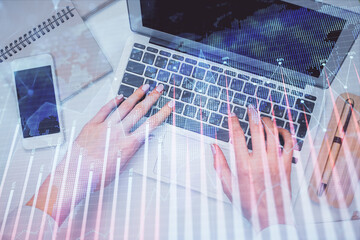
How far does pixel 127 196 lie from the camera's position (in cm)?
58

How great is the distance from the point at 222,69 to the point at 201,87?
0.06m

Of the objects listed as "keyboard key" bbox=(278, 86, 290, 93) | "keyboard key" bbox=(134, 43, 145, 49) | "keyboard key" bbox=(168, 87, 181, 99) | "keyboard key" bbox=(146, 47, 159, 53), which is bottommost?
"keyboard key" bbox=(168, 87, 181, 99)

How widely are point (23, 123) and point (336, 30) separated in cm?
67

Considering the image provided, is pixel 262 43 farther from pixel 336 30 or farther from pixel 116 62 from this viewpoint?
pixel 116 62

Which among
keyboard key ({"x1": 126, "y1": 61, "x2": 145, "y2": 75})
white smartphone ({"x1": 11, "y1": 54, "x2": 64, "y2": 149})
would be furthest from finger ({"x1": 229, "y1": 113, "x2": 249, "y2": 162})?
white smartphone ({"x1": 11, "y1": 54, "x2": 64, "y2": 149})

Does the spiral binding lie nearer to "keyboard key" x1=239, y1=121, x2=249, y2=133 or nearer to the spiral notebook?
the spiral notebook

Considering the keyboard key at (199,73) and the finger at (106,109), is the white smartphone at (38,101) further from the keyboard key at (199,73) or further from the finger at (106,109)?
the keyboard key at (199,73)

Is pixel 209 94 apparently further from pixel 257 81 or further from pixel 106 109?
pixel 106 109

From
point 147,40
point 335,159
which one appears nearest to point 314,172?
point 335,159

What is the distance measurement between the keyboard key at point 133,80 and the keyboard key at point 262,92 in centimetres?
23

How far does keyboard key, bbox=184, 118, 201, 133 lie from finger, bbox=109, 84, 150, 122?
11cm

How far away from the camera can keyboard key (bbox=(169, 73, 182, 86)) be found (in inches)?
23.1

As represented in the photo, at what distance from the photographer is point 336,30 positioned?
1.87 ft

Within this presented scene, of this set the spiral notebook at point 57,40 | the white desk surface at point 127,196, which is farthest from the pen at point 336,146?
the spiral notebook at point 57,40
